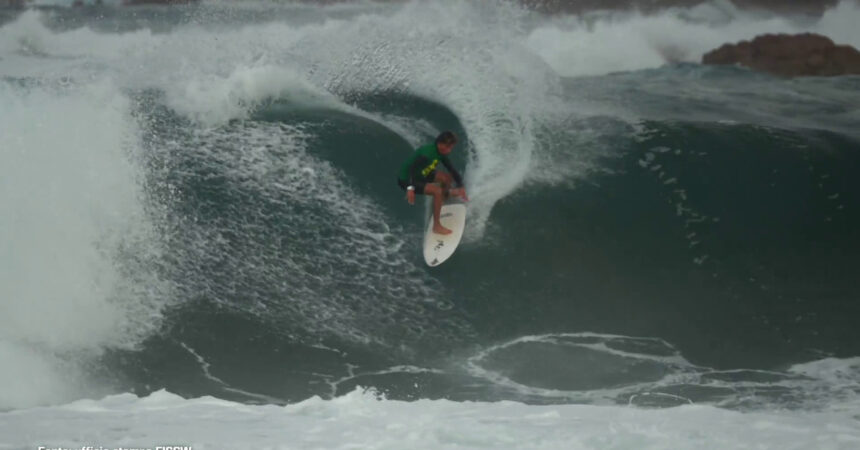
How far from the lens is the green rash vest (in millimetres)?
3619

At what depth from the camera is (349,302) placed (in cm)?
384

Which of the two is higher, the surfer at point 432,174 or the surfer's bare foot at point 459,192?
the surfer at point 432,174

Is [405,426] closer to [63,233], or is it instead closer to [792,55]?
[63,233]

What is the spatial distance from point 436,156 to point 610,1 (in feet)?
4.39

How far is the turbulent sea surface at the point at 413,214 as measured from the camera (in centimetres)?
373

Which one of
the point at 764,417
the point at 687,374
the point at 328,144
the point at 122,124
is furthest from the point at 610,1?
the point at 122,124

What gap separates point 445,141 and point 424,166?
15 cm

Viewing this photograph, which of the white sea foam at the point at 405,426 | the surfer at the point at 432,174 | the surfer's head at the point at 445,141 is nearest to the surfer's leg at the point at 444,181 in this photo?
the surfer at the point at 432,174

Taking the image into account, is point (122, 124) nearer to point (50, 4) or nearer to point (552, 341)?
point (50, 4)

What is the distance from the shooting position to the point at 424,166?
12.0ft

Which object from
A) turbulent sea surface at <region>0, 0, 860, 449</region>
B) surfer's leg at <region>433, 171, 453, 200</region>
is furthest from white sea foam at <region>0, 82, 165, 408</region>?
surfer's leg at <region>433, 171, 453, 200</region>

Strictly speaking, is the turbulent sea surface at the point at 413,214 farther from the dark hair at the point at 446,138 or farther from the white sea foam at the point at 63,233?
the dark hair at the point at 446,138

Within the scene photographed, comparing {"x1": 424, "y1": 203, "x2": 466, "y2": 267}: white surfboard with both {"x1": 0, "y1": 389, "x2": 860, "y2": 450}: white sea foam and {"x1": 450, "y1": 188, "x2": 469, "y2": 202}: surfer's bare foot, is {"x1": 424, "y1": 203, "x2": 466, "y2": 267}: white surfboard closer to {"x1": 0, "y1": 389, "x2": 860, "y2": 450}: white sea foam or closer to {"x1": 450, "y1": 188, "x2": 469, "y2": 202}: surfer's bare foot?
{"x1": 450, "y1": 188, "x2": 469, "y2": 202}: surfer's bare foot

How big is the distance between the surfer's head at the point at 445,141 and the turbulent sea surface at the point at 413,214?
13.7 inches
